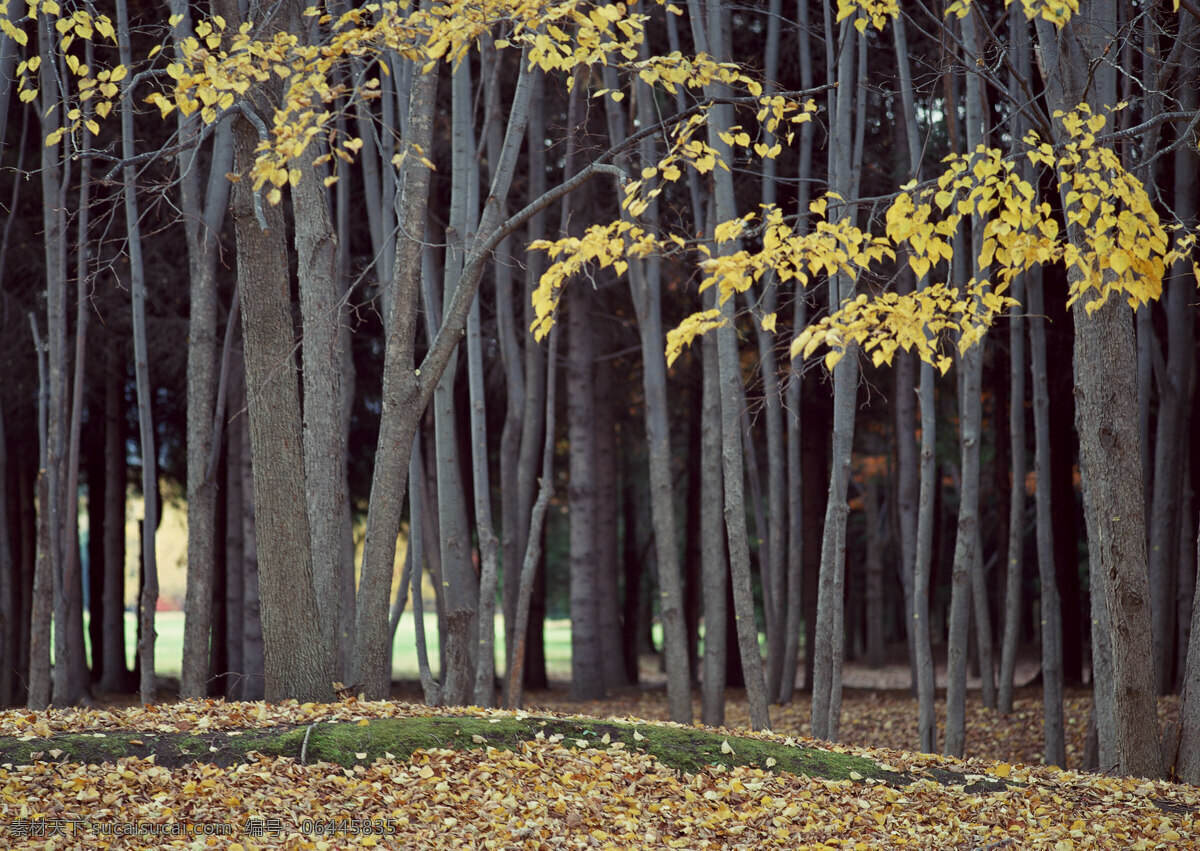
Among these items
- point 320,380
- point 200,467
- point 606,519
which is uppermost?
point 320,380

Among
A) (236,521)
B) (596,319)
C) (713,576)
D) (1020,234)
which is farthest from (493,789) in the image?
(596,319)

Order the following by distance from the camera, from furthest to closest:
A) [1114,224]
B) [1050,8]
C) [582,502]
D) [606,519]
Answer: [606,519], [582,502], [1114,224], [1050,8]

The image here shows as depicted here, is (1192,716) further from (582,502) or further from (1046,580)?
(582,502)

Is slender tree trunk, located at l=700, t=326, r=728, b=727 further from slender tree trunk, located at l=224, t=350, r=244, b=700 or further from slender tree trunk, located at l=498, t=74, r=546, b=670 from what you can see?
slender tree trunk, located at l=224, t=350, r=244, b=700

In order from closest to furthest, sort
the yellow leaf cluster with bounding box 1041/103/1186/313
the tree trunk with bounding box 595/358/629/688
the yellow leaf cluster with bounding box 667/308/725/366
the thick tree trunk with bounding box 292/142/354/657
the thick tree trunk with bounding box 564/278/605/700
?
the yellow leaf cluster with bounding box 1041/103/1186/313 → the yellow leaf cluster with bounding box 667/308/725/366 → the thick tree trunk with bounding box 292/142/354/657 → the thick tree trunk with bounding box 564/278/605/700 → the tree trunk with bounding box 595/358/629/688

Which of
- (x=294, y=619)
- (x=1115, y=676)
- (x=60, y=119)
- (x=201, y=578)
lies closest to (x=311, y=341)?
(x=294, y=619)

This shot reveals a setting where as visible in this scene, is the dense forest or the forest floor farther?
the dense forest

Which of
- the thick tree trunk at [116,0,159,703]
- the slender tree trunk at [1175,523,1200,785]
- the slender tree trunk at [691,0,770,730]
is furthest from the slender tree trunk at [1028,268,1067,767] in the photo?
the thick tree trunk at [116,0,159,703]

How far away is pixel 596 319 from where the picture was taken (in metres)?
12.5

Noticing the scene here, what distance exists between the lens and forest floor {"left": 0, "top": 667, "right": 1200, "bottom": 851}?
3.82 m

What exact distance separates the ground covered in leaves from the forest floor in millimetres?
Result: 10

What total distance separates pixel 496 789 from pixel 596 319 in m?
8.60

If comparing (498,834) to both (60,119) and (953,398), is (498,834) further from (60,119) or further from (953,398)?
(953,398)

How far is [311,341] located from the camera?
6.00 metres
